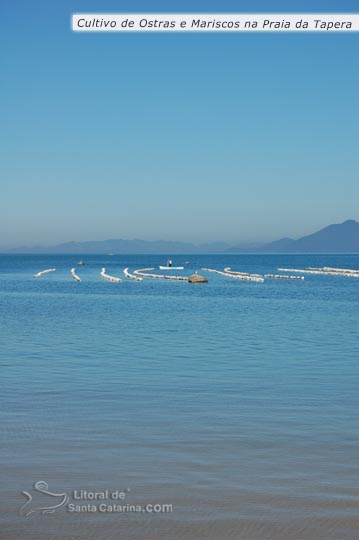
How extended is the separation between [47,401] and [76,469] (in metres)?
3.54

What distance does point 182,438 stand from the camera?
27.0 ft

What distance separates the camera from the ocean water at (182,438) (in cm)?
578

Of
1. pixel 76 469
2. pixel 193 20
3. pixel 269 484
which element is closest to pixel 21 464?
pixel 76 469

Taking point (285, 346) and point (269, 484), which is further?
point (285, 346)

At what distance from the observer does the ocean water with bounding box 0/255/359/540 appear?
5.78 meters

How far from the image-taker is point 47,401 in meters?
10.4

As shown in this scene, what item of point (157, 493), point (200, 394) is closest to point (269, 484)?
point (157, 493)

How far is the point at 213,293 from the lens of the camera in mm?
47469

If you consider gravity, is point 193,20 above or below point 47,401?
above

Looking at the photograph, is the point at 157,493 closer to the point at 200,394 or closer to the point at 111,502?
the point at 111,502

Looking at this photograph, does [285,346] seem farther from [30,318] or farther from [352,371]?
[30,318]

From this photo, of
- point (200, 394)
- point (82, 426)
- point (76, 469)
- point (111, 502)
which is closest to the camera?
point (111, 502)

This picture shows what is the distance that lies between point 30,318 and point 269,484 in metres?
22.0

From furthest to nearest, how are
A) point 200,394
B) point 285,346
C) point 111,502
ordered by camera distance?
point 285,346 → point 200,394 → point 111,502
